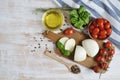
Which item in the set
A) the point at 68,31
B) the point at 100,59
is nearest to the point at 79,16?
the point at 68,31

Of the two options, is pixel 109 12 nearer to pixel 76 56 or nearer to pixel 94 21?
pixel 94 21

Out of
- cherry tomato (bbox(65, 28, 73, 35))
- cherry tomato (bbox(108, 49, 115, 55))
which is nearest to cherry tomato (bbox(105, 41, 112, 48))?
cherry tomato (bbox(108, 49, 115, 55))

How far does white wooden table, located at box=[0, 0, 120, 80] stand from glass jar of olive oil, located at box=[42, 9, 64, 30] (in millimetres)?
29

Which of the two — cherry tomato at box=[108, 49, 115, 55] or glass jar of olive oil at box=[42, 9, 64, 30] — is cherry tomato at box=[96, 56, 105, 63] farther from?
glass jar of olive oil at box=[42, 9, 64, 30]

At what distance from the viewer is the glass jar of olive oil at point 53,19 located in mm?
1268

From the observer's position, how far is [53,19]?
128 cm

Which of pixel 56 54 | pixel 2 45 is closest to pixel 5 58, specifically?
pixel 2 45

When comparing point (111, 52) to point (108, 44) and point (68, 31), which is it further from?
point (68, 31)

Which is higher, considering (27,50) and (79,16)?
(79,16)

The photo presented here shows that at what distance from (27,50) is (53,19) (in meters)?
0.15

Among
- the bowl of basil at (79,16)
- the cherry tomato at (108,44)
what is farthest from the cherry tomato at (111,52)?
the bowl of basil at (79,16)

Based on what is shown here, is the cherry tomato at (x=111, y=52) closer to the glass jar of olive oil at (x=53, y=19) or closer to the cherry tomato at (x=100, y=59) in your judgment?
the cherry tomato at (x=100, y=59)

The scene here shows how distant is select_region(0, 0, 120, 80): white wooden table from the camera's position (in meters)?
1.27

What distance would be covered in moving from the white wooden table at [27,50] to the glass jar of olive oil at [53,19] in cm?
3
